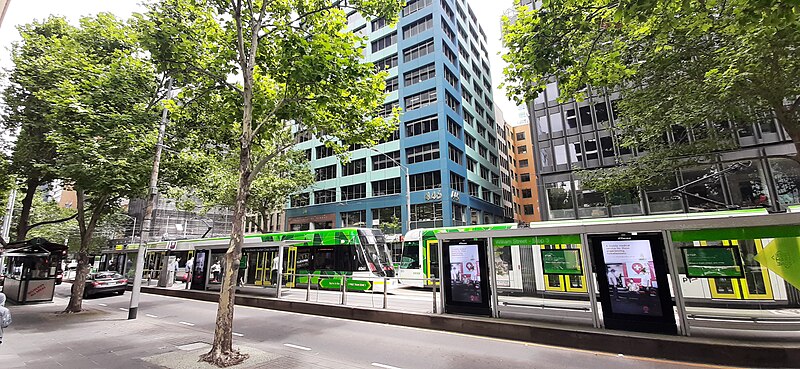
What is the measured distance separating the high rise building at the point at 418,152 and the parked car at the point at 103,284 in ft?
68.5

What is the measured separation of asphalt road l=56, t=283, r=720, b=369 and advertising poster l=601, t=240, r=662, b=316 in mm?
1217

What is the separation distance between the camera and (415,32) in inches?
1634

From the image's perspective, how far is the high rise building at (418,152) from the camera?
3703 centimetres

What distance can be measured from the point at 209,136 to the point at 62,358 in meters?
7.79

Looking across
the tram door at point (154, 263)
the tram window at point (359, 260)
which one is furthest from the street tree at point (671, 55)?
the tram door at point (154, 263)

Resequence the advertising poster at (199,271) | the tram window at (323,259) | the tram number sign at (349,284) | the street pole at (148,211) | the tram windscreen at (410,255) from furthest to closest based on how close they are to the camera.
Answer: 1. the tram windscreen at (410,255)
2. the tram window at (323,259)
3. the advertising poster at (199,271)
4. the tram number sign at (349,284)
5. the street pole at (148,211)

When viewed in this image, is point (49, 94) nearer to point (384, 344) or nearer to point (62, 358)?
point (62, 358)

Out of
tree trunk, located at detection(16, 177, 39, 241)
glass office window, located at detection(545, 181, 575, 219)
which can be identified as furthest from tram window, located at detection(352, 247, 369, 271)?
glass office window, located at detection(545, 181, 575, 219)

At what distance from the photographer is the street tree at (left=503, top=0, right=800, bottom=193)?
22.3ft

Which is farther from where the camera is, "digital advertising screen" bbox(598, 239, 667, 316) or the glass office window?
the glass office window

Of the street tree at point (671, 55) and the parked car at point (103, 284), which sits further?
the parked car at point (103, 284)

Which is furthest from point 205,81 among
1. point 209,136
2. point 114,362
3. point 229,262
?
point 114,362

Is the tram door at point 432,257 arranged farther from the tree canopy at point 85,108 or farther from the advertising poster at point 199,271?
the tree canopy at point 85,108

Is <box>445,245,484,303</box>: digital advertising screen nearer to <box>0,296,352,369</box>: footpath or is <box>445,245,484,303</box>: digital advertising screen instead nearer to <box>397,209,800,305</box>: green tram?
<box>397,209,800,305</box>: green tram
